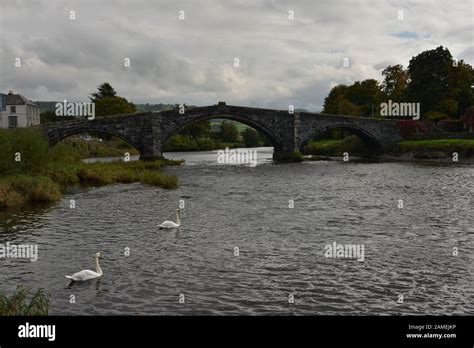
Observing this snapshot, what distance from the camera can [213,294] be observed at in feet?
47.7

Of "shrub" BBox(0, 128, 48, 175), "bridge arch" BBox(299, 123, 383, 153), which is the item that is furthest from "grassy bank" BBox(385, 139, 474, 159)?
"shrub" BBox(0, 128, 48, 175)

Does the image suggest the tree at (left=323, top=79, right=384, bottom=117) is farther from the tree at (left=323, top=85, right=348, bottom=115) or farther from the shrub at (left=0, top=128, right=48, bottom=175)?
the shrub at (left=0, top=128, right=48, bottom=175)

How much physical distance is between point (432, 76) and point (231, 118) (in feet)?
141

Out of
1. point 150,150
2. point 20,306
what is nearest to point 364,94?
point 150,150

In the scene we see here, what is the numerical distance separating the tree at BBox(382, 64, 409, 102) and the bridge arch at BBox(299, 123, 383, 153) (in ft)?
57.2

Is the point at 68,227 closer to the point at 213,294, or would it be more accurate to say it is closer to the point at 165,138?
the point at 213,294

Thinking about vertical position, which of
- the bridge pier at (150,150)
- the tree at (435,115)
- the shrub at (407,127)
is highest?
the tree at (435,115)

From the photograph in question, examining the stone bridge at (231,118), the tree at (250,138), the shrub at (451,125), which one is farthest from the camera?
the tree at (250,138)

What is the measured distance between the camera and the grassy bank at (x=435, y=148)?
77125 millimetres

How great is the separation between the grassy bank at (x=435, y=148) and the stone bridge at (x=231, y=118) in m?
7.43

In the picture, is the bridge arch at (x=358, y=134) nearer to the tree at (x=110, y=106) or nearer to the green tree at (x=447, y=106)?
the green tree at (x=447, y=106)

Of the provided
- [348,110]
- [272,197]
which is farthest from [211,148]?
[272,197]

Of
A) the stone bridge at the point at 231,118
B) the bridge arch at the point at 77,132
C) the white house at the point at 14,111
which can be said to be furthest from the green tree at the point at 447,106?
the white house at the point at 14,111

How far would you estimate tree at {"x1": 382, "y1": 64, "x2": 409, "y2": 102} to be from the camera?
389ft
